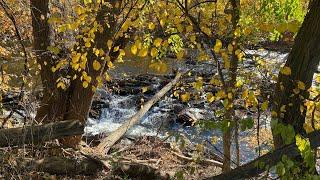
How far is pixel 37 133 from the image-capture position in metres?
4.61

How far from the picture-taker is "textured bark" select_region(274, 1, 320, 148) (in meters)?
3.88

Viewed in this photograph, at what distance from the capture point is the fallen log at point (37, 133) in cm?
457

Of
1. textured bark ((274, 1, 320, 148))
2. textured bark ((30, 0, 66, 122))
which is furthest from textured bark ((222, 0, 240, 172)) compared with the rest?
textured bark ((30, 0, 66, 122))

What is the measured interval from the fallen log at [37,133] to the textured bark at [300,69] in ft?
6.91

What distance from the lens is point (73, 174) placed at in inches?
205

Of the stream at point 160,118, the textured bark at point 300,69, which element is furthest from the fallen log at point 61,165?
the stream at point 160,118

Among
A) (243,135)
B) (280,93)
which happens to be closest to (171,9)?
(280,93)

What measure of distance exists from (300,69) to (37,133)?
272cm

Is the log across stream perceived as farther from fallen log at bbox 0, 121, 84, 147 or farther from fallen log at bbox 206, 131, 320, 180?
fallen log at bbox 206, 131, 320, 180

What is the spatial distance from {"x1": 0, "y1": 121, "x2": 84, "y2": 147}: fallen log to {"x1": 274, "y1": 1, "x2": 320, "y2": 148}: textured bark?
211 centimetres

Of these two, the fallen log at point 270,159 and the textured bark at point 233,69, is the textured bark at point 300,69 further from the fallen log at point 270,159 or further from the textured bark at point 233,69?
the fallen log at point 270,159

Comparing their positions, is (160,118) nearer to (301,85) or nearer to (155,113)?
(155,113)

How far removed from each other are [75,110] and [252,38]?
2.83 meters

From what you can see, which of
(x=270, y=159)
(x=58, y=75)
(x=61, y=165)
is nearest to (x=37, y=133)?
(x=61, y=165)
